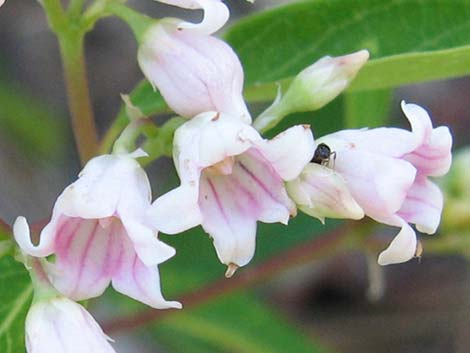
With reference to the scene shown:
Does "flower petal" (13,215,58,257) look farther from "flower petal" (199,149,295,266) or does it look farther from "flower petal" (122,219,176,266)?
"flower petal" (199,149,295,266)

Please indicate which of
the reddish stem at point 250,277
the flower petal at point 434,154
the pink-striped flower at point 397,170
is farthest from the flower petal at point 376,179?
the reddish stem at point 250,277

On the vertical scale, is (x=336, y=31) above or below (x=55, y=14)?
below

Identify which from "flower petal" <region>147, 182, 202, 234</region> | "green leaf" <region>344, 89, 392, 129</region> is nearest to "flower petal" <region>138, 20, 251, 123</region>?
"flower petal" <region>147, 182, 202, 234</region>

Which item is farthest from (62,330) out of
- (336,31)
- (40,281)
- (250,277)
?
(250,277)

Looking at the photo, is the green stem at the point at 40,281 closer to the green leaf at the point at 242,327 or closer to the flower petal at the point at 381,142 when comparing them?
the flower petal at the point at 381,142

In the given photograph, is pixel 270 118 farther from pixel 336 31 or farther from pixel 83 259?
pixel 336 31

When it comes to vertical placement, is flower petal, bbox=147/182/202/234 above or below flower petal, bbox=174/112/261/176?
below
